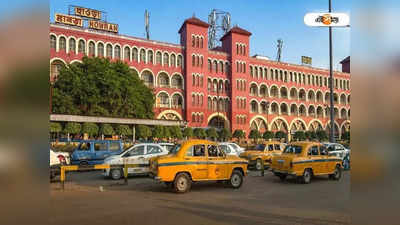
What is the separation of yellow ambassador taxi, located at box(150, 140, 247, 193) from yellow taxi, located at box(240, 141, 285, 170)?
6.18 meters

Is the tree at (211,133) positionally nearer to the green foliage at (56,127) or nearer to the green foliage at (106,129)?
the green foliage at (106,129)

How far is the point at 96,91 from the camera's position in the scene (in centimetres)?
3303

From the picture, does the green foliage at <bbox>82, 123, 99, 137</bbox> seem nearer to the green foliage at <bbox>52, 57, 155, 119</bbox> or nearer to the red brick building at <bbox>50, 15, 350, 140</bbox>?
the green foliage at <bbox>52, 57, 155, 119</bbox>

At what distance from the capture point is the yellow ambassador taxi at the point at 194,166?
9914 millimetres

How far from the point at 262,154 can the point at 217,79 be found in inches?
1426

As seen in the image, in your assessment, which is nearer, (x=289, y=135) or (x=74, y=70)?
(x=74, y=70)

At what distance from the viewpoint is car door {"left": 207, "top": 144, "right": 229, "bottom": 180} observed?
10680mm

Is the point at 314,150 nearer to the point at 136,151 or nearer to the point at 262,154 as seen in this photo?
the point at 262,154

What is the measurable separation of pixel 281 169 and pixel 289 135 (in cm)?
4948
